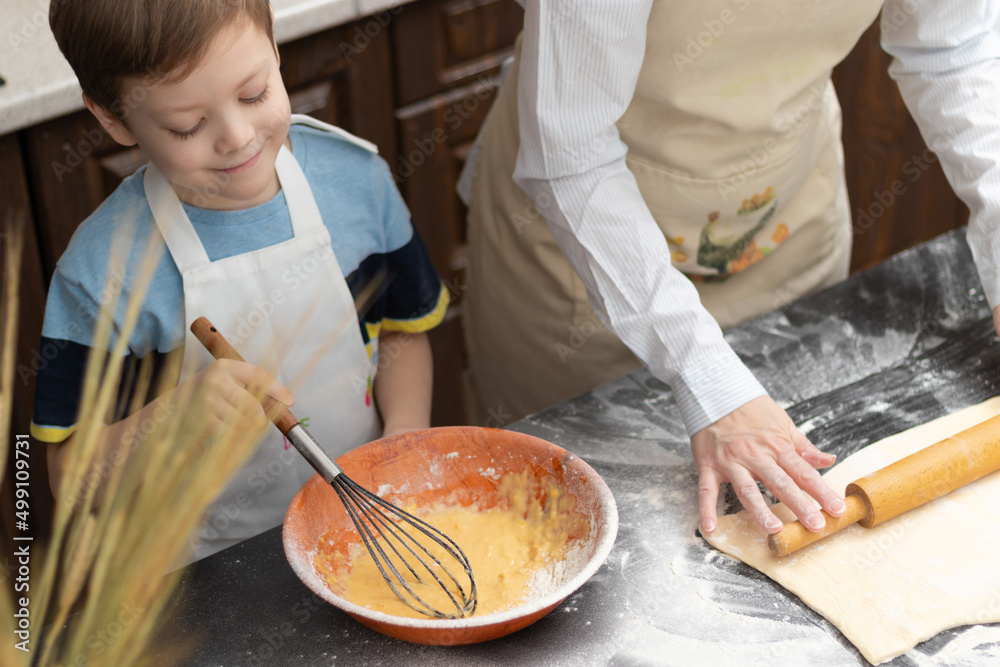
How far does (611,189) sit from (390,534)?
0.45 metres

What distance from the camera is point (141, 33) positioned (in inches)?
33.1

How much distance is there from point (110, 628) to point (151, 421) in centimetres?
46

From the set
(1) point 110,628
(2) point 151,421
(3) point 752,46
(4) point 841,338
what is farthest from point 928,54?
(1) point 110,628

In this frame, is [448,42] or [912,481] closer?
[912,481]

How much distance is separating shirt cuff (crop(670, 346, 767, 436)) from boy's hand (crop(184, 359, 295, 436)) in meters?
0.44

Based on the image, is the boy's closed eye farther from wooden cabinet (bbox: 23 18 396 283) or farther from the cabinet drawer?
the cabinet drawer

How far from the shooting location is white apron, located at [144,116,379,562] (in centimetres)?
105

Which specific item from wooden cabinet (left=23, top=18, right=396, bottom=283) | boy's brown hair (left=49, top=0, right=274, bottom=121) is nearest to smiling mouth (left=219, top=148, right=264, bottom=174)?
boy's brown hair (left=49, top=0, right=274, bottom=121)

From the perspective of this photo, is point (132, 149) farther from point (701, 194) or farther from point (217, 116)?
point (701, 194)

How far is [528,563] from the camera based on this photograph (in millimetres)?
928

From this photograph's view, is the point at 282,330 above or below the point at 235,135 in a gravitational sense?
below

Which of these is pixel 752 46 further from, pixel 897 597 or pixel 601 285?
pixel 897 597

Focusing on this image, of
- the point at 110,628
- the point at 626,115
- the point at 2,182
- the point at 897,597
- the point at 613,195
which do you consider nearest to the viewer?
the point at 110,628

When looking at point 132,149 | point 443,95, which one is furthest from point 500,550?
point 443,95
